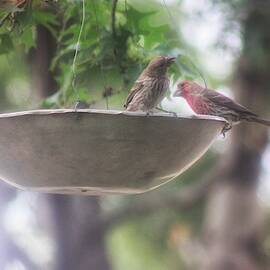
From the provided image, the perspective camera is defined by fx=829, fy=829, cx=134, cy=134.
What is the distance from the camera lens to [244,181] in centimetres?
653

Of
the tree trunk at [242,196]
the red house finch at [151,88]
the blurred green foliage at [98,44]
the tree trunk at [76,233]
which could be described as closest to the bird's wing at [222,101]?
the blurred green foliage at [98,44]

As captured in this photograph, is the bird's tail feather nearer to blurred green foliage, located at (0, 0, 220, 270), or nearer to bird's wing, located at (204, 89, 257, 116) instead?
bird's wing, located at (204, 89, 257, 116)

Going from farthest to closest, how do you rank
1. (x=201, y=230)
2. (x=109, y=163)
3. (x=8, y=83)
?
(x=201, y=230)
(x=8, y=83)
(x=109, y=163)

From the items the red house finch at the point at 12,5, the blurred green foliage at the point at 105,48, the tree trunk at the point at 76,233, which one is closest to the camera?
the red house finch at the point at 12,5

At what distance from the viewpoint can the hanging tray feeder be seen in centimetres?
162

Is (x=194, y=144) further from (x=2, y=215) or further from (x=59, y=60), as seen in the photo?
(x=2, y=215)

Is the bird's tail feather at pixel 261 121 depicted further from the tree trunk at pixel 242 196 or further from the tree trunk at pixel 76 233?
the tree trunk at pixel 76 233

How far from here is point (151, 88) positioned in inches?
93.2

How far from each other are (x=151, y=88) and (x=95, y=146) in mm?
753

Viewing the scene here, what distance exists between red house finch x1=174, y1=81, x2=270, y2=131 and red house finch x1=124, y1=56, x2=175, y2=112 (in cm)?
53

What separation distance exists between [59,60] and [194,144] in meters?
1.23

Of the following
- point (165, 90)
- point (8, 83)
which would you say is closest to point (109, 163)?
point (165, 90)

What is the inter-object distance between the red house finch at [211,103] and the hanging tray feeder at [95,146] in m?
1.15

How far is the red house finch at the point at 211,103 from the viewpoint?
2939 mm
